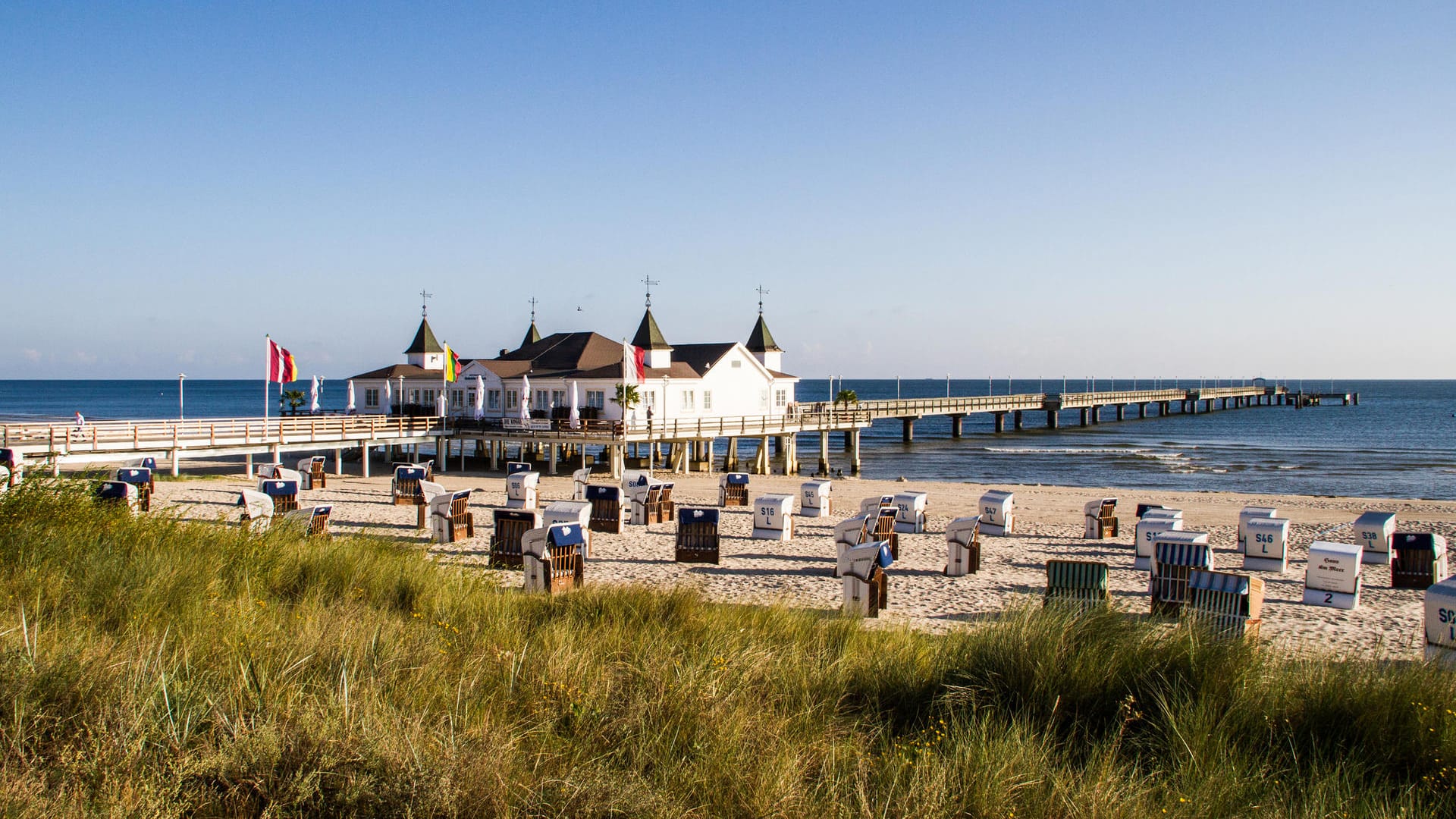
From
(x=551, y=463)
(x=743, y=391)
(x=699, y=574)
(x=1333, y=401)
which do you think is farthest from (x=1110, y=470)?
(x=1333, y=401)

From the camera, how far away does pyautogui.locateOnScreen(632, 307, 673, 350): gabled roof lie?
3888 cm

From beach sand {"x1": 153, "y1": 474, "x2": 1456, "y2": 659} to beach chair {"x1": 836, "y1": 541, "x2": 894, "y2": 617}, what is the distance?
0.83ft

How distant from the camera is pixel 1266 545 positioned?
648 inches

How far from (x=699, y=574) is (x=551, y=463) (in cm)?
2128

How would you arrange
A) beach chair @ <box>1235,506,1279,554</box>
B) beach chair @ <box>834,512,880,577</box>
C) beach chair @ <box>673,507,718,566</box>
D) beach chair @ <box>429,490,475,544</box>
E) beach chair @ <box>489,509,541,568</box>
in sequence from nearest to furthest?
beach chair @ <box>834,512,880,577</box>
beach chair @ <box>489,509,541,568</box>
beach chair @ <box>673,507,718,566</box>
beach chair @ <box>1235,506,1279,554</box>
beach chair @ <box>429,490,475,544</box>

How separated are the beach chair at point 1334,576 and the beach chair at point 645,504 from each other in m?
12.2

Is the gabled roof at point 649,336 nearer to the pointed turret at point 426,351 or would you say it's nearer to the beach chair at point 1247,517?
the pointed turret at point 426,351

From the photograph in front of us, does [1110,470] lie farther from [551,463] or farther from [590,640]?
[590,640]

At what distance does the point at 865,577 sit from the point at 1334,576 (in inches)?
267

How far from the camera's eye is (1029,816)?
4.61 meters

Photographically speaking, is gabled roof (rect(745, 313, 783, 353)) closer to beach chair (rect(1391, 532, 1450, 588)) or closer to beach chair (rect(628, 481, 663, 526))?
beach chair (rect(628, 481, 663, 526))

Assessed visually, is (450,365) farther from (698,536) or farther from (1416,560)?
(1416,560)

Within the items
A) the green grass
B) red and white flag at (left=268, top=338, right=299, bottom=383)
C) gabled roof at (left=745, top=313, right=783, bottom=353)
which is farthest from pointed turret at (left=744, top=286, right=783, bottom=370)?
the green grass

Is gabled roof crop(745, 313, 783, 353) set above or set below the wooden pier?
above
